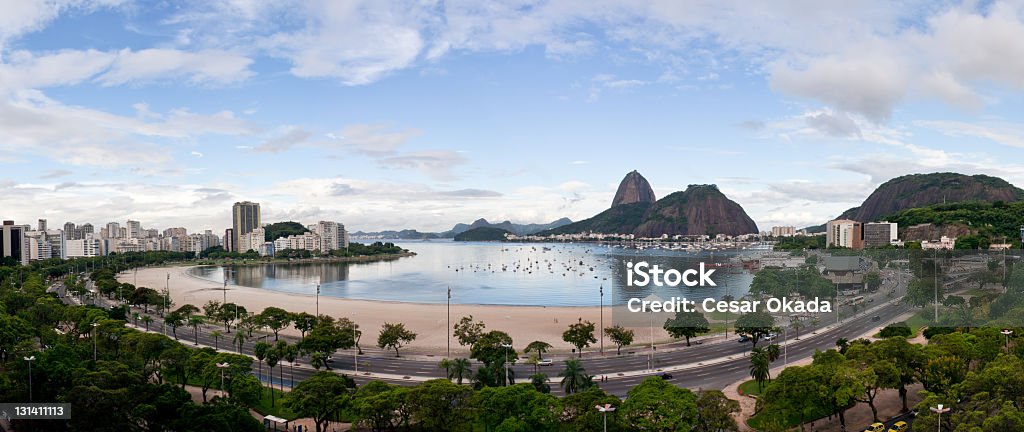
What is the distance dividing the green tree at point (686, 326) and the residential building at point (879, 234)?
6751cm

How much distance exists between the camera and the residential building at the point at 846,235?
9431cm

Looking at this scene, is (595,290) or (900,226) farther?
(900,226)

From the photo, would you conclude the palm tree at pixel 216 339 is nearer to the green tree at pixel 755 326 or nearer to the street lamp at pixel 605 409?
the street lamp at pixel 605 409

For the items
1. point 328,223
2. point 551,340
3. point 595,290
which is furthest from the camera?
point 328,223

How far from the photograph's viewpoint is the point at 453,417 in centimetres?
1747

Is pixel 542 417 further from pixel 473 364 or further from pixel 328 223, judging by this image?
pixel 328 223

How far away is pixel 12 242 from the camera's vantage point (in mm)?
85812

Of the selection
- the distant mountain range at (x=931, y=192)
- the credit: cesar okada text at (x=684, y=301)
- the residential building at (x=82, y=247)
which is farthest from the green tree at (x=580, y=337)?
the residential building at (x=82, y=247)

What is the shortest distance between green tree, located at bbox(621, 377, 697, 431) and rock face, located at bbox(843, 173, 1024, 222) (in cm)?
12725

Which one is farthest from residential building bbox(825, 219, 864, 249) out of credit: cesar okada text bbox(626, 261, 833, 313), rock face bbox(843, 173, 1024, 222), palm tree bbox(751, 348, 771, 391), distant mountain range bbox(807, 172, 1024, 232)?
palm tree bbox(751, 348, 771, 391)

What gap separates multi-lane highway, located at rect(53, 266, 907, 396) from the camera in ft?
82.6

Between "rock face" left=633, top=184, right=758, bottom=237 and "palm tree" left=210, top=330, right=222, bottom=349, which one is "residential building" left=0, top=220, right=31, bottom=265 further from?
"rock face" left=633, top=184, right=758, bottom=237

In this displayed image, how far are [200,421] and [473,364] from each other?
1359cm

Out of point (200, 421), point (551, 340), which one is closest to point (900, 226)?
point (551, 340)
